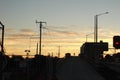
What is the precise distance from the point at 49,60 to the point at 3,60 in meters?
3.88

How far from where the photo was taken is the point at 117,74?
35812 mm

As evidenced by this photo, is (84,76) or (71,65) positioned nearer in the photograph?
(84,76)

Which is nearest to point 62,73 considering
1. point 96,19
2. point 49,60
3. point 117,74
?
point 117,74

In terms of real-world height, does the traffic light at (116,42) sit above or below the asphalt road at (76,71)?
above

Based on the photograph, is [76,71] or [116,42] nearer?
[116,42]

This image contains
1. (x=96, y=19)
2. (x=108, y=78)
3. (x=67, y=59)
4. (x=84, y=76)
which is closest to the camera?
(x=84, y=76)

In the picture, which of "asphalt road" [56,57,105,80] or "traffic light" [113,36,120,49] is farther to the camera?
"asphalt road" [56,57,105,80]

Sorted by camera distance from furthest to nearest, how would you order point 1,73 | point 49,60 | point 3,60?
point 1,73, point 3,60, point 49,60

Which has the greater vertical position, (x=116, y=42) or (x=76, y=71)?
(x=116, y=42)

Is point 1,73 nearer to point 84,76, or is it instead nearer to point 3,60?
point 3,60

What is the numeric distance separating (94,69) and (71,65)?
11.5 feet

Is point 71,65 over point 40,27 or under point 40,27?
under

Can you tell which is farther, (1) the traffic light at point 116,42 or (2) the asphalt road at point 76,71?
(2) the asphalt road at point 76,71

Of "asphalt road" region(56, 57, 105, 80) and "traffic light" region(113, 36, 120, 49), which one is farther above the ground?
"traffic light" region(113, 36, 120, 49)
